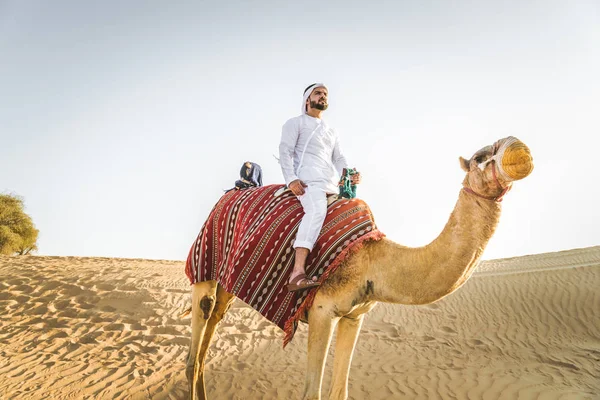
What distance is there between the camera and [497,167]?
2.70 m

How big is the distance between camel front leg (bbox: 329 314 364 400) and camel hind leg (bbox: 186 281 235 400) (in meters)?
1.79

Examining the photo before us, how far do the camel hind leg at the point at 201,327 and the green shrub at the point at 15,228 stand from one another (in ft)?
72.4

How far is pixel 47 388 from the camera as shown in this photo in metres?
5.94

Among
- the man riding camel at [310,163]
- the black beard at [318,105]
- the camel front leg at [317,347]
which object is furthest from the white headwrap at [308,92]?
the camel front leg at [317,347]

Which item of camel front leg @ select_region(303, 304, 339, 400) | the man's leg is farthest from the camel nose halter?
camel front leg @ select_region(303, 304, 339, 400)

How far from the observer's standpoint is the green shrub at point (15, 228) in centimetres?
2197

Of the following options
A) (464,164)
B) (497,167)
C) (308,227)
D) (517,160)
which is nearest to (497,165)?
(497,167)

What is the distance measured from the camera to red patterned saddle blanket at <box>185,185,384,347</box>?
3533mm

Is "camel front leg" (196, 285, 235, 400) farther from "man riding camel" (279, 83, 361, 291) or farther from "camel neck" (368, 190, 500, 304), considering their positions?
"camel neck" (368, 190, 500, 304)

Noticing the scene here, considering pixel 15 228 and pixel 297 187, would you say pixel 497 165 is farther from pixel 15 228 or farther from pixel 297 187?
pixel 15 228

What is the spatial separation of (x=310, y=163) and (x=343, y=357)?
182 cm

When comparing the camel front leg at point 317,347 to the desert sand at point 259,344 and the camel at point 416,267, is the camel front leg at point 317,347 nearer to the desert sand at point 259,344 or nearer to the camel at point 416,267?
the camel at point 416,267

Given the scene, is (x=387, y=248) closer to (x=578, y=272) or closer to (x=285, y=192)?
(x=285, y=192)

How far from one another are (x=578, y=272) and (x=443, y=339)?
8809mm
